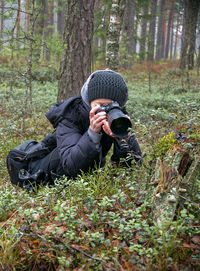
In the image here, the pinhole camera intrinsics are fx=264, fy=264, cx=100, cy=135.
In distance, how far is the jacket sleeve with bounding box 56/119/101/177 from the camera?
8.60 ft

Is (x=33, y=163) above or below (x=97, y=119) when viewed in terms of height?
below

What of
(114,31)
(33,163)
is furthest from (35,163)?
(114,31)

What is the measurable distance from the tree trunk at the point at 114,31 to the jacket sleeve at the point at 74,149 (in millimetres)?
4531

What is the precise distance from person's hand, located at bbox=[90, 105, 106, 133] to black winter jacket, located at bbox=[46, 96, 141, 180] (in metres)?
0.12

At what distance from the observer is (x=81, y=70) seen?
5.96 meters

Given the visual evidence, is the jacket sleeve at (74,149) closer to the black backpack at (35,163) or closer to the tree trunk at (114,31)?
the black backpack at (35,163)

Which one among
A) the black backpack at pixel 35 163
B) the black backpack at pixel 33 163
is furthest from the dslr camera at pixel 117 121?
the black backpack at pixel 33 163

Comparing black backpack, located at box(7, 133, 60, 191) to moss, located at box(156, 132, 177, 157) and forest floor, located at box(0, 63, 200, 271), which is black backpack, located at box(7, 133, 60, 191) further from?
moss, located at box(156, 132, 177, 157)

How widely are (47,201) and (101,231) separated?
61 cm

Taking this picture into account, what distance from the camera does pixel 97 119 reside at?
2488 mm

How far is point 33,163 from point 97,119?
119 cm

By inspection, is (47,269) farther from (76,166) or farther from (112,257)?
(76,166)

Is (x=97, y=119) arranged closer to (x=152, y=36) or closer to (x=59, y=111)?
(x=59, y=111)

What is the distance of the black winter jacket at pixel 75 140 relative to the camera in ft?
8.63
